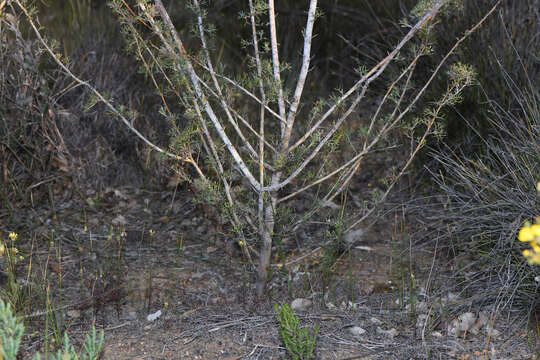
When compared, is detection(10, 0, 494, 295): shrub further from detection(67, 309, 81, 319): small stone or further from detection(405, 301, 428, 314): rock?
detection(67, 309, 81, 319): small stone

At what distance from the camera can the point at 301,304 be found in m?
2.77

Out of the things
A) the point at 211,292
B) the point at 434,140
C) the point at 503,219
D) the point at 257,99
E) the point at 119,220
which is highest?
the point at 257,99

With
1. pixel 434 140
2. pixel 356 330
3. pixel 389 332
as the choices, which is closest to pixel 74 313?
pixel 356 330

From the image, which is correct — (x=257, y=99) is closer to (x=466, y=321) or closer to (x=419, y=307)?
(x=419, y=307)

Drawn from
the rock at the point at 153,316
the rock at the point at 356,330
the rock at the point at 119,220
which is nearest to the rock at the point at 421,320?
the rock at the point at 356,330

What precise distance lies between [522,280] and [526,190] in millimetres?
442

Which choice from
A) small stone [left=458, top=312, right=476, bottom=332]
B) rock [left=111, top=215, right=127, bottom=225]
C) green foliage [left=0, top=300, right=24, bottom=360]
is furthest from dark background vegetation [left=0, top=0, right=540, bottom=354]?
green foliage [left=0, top=300, right=24, bottom=360]

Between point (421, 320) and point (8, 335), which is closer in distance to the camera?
point (8, 335)

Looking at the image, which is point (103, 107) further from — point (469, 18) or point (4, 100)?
point (469, 18)

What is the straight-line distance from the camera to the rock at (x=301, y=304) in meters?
2.74

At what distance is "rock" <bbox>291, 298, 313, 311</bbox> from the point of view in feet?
9.00

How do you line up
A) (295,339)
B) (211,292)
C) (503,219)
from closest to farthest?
1. (295,339)
2. (503,219)
3. (211,292)

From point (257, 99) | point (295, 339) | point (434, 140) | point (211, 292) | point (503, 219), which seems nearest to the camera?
point (295, 339)

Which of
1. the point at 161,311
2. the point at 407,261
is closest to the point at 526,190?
the point at 407,261
